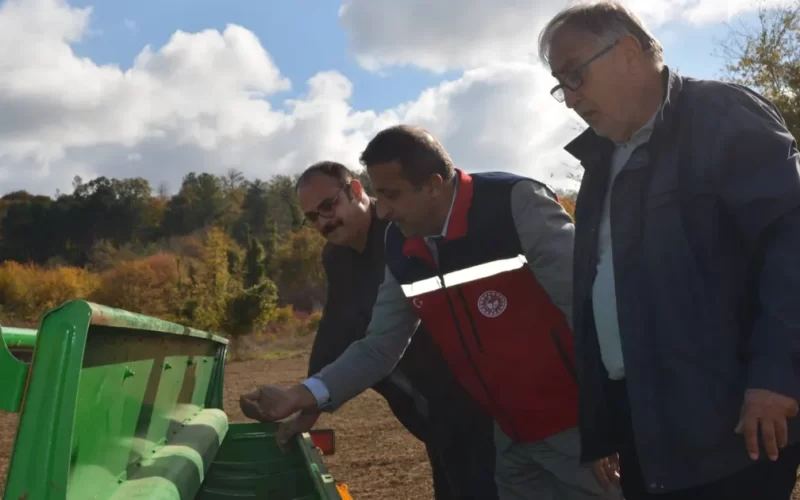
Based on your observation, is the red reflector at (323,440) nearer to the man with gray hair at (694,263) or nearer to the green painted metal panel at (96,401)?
the green painted metal panel at (96,401)

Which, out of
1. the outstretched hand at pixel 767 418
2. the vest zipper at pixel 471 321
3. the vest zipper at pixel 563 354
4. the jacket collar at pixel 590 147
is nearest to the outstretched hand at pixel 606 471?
the vest zipper at pixel 563 354

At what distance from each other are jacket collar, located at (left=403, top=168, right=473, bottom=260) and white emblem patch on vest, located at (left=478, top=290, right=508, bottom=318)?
236 millimetres

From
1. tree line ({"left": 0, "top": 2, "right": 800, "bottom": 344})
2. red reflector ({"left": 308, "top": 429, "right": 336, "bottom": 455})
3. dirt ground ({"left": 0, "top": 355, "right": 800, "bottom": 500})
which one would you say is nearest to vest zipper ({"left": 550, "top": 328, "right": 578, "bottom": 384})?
red reflector ({"left": 308, "top": 429, "right": 336, "bottom": 455})

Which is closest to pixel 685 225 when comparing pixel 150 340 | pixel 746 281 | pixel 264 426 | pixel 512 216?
A: pixel 746 281

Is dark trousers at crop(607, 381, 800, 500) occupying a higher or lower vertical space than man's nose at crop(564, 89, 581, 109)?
lower

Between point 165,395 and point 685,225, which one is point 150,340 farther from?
point 685,225

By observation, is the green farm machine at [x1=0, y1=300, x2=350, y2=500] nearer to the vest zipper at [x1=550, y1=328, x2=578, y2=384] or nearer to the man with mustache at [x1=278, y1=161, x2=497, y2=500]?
the man with mustache at [x1=278, y1=161, x2=497, y2=500]

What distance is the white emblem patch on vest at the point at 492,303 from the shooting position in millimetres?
2771

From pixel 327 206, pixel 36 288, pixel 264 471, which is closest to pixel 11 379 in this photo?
pixel 264 471

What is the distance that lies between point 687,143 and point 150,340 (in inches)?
74.0

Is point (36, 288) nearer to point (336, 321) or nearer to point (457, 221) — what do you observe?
point (336, 321)

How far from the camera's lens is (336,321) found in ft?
13.9

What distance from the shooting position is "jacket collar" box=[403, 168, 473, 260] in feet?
9.37

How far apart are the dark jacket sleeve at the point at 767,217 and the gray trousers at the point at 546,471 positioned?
1.13 meters
